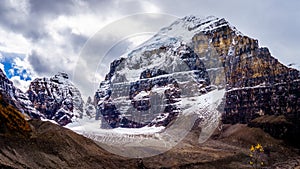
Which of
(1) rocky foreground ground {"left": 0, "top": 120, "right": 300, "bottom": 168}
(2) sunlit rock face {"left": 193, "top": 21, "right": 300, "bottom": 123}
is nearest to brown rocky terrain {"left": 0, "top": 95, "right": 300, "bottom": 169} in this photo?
(1) rocky foreground ground {"left": 0, "top": 120, "right": 300, "bottom": 168}

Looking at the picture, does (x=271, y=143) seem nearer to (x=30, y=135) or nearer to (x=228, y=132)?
(x=228, y=132)

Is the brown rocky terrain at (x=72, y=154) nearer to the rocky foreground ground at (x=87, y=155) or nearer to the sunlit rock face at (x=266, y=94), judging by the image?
the rocky foreground ground at (x=87, y=155)

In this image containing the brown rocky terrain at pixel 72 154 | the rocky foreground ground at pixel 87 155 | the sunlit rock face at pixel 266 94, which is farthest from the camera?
the sunlit rock face at pixel 266 94

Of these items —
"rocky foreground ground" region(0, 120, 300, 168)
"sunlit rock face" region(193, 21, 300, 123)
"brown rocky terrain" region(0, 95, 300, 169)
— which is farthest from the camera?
"sunlit rock face" region(193, 21, 300, 123)

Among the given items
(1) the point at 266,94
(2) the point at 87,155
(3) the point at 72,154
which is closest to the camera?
(3) the point at 72,154

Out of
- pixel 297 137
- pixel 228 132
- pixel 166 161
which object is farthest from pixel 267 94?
pixel 166 161

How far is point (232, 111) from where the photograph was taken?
193 meters

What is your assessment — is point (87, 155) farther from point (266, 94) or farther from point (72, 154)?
point (266, 94)

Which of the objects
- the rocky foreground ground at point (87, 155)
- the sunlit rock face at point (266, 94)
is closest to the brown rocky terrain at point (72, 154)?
the rocky foreground ground at point (87, 155)

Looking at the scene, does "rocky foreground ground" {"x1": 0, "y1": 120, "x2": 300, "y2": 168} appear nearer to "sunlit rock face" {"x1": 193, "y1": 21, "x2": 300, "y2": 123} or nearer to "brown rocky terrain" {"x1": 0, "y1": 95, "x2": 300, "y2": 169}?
"brown rocky terrain" {"x1": 0, "y1": 95, "x2": 300, "y2": 169}

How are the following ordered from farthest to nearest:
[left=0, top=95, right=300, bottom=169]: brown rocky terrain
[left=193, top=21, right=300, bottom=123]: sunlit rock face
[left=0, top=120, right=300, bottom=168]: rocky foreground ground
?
[left=193, top=21, right=300, bottom=123]: sunlit rock face < [left=0, top=95, right=300, bottom=169]: brown rocky terrain < [left=0, top=120, right=300, bottom=168]: rocky foreground ground

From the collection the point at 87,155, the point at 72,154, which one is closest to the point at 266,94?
the point at 87,155

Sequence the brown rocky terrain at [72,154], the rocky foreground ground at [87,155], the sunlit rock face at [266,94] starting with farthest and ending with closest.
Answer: the sunlit rock face at [266,94] < the brown rocky terrain at [72,154] < the rocky foreground ground at [87,155]

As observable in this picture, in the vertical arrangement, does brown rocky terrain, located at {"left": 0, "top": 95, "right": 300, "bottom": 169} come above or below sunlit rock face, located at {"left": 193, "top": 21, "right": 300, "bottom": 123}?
below
